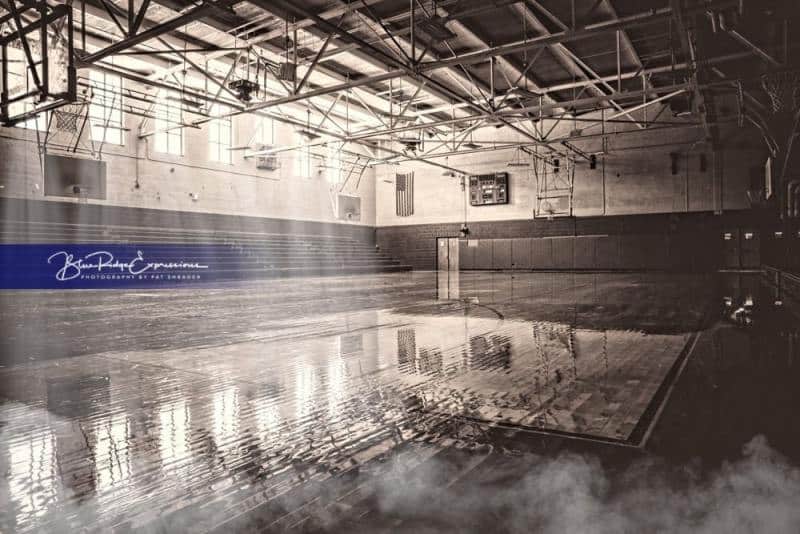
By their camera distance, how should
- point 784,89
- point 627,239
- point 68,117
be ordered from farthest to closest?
point 627,239, point 68,117, point 784,89

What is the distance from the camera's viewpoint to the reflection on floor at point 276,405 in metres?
1.77

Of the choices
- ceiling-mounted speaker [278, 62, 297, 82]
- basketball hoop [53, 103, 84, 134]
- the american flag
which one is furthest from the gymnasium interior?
the american flag

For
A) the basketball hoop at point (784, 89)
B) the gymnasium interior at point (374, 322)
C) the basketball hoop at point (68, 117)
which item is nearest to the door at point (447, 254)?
the gymnasium interior at point (374, 322)

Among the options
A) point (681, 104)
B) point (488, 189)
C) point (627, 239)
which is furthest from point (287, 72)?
point (627, 239)

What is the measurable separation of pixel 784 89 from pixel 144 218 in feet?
54.7

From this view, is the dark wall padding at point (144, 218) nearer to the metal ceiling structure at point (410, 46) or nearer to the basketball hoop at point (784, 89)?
the metal ceiling structure at point (410, 46)

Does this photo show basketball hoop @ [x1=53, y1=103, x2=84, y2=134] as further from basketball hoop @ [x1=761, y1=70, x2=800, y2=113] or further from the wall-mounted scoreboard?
basketball hoop @ [x1=761, y1=70, x2=800, y2=113]

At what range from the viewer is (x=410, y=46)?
1340 cm

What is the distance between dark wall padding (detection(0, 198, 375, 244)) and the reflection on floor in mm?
10909

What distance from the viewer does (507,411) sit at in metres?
2.61

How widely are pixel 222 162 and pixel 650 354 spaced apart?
18194mm

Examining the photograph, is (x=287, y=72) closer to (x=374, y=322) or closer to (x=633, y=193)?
(x=374, y=322)

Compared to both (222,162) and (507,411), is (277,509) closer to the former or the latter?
(507,411)

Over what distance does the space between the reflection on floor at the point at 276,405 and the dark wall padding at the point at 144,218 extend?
10909mm
